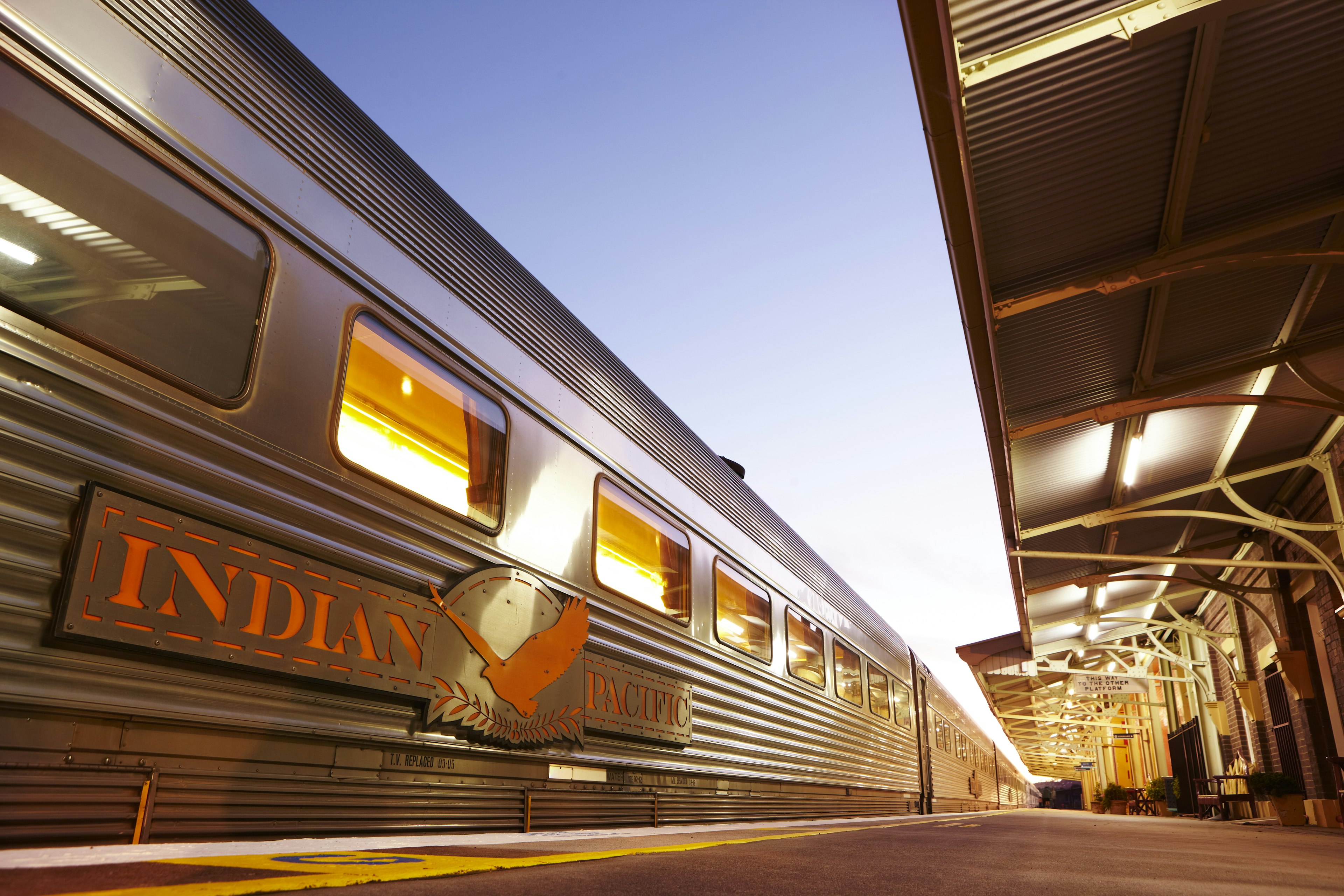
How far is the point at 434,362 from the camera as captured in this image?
10.7 ft

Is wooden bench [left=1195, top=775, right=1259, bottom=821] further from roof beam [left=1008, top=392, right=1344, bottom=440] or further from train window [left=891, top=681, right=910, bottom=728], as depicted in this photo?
roof beam [left=1008, top=392, right=1344, bottom=440]

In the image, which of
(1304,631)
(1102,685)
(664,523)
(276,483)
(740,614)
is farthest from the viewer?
(1102,685)

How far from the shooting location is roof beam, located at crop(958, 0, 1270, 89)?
3537 mm

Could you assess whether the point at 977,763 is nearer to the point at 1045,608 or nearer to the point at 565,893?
the point at 1045,608

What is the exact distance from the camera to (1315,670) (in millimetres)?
9812

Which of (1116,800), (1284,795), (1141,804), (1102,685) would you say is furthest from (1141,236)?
(1116,800)

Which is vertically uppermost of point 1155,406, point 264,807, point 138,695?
point 1155,406

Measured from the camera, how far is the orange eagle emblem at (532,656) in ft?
10.4

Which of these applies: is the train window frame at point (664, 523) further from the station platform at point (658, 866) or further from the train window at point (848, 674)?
the train window at point (848, 674)

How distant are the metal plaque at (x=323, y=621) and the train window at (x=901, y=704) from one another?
7.52 m

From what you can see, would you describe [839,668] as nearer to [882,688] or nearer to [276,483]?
[882,688]

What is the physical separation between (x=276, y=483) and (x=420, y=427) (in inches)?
28.9

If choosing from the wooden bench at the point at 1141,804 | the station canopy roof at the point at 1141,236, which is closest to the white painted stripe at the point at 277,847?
the station canopy roof at the point at 1141,236

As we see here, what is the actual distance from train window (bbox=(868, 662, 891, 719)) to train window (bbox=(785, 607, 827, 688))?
1848 mm
